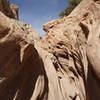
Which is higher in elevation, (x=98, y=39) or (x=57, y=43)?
A: (x=57, y=43)

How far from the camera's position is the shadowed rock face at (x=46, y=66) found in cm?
154

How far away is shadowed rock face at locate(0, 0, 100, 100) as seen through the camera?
5.04 ft

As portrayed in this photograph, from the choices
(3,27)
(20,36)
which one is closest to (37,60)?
(20,36)

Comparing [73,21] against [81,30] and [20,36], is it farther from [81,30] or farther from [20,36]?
[20,36]

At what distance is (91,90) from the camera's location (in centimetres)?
182

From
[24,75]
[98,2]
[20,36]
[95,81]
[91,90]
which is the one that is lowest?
[91,90]

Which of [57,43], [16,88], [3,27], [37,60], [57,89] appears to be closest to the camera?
[3,27]

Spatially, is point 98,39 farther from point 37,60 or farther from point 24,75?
point 24,75

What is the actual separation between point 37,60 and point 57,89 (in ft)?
1.68

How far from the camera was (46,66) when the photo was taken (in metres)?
2.33

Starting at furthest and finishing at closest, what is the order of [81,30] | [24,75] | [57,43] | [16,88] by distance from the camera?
[57,43], [81,30], [24,75], [16,88]

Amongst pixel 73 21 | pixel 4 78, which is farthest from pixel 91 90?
pixel 73 21

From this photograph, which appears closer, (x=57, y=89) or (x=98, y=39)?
(x=98, y=39)

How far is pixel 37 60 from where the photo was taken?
193 centimetres
